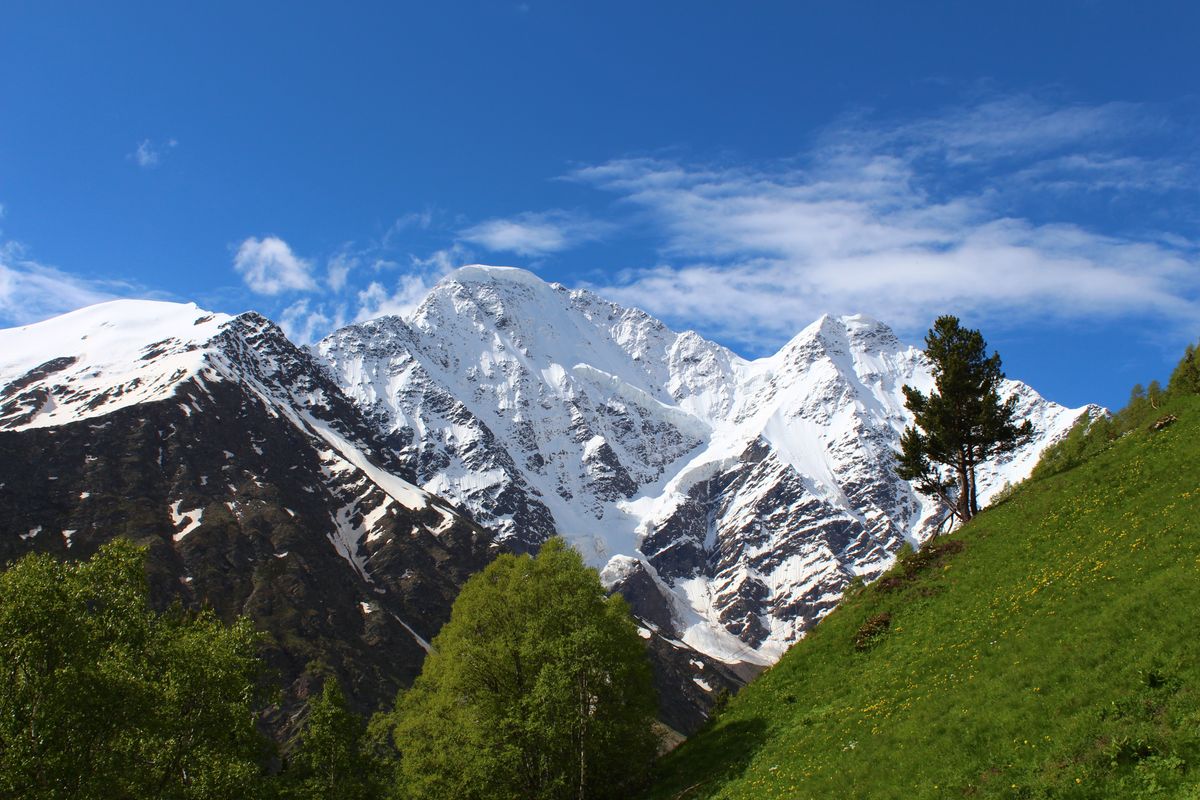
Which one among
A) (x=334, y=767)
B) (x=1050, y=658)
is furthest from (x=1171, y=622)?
(x=334, y=767)

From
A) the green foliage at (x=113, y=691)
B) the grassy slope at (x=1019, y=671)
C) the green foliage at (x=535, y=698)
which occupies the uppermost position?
the green foliage at (x=113, y=691)

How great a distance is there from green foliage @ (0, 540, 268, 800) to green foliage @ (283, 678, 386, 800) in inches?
532

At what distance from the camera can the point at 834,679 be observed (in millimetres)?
36938

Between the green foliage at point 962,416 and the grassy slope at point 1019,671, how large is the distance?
218 inches

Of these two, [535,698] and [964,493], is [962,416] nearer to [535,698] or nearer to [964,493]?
[964,493]

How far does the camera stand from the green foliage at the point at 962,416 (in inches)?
1982

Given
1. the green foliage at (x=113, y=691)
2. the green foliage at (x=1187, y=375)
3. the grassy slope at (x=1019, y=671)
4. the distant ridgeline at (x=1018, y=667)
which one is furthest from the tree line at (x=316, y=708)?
the green foliage at (x=1187, y=375)

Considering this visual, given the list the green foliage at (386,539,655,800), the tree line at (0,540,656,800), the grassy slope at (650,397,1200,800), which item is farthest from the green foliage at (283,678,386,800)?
the grassy slope at (650,397,1200,800)

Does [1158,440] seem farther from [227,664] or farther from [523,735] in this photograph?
[227,664]

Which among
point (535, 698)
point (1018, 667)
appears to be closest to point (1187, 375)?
point (1018, 667)

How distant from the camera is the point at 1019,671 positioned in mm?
27297

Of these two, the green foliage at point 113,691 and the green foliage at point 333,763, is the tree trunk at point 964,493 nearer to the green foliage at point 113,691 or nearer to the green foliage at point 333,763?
the green foliage at point 333,763

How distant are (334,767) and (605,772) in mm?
19091

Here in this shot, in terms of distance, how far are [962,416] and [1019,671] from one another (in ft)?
85.2
